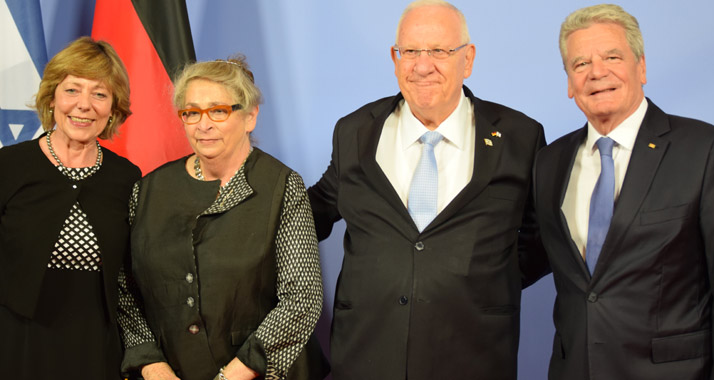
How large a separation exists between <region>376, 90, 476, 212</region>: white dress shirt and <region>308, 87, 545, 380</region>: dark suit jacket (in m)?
0.05

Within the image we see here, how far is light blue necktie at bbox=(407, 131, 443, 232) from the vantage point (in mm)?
2342

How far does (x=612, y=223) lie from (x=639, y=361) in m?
0.38

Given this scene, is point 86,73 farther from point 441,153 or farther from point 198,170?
point 441,153

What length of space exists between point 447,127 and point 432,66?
0.20 meters

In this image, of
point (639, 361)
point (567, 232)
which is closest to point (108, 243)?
point (567, 232)

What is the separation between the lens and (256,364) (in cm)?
228

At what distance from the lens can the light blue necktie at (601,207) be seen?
2150 mm

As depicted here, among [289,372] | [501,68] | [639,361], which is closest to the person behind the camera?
[639,361]

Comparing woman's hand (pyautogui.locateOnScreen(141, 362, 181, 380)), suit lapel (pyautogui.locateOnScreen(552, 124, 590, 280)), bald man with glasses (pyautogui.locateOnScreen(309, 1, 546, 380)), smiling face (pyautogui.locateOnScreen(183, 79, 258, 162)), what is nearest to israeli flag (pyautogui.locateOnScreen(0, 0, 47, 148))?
smiling face (pyautogui.locateOnScreen(183, 79, 258, 162))

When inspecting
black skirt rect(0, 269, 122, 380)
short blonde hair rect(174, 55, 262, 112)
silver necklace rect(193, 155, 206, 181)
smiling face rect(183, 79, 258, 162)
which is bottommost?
black skirt rect(0, 269, 122, 380)

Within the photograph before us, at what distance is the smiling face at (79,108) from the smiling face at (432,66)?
41.2 inches

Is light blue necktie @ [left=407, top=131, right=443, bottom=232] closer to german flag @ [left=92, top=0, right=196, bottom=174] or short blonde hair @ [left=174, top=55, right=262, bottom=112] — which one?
short blonde hair @ [left=174, top=55, right=262, bottom=112]

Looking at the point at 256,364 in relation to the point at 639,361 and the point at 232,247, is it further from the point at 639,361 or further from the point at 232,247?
the point at 639,361

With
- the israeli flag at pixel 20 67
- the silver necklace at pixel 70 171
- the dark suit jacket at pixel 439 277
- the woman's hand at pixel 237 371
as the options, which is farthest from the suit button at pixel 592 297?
the israeli flag at pixel 20 67
